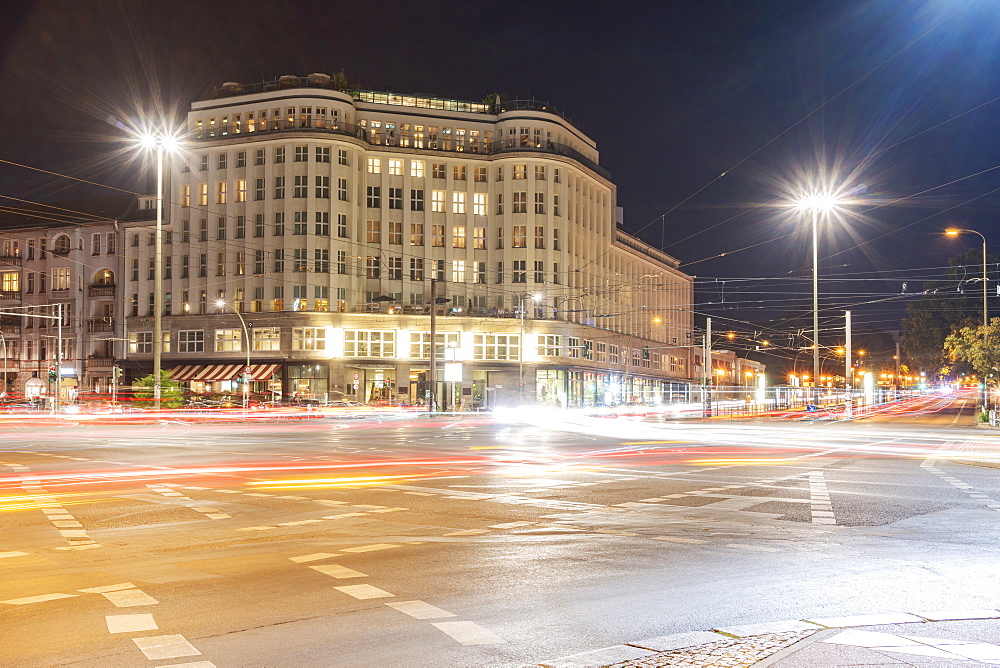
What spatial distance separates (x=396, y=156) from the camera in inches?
3105

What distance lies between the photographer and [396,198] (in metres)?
79.1

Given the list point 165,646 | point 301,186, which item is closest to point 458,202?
point 301,186

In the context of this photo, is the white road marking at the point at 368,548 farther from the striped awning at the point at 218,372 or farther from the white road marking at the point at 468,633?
the striped awning at the point at 218,372

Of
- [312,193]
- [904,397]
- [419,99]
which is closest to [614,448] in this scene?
[312,193]

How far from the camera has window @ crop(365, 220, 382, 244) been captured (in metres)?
78.2

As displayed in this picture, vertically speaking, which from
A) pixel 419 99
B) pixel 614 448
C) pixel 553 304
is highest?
pixel 419 99

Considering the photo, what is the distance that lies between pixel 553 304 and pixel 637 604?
7342cm

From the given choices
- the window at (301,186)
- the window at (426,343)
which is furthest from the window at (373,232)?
the window at (426,343)

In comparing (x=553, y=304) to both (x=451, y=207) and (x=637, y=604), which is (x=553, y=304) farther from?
(x=637, y=604)

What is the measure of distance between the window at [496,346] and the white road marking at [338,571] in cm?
6988

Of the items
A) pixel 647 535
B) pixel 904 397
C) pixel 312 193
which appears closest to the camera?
pixel 647 535

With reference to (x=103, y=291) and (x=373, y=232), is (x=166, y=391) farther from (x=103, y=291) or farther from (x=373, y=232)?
(x=103, y=291)

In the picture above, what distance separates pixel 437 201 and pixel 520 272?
986cm

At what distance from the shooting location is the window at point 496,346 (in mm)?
78688
